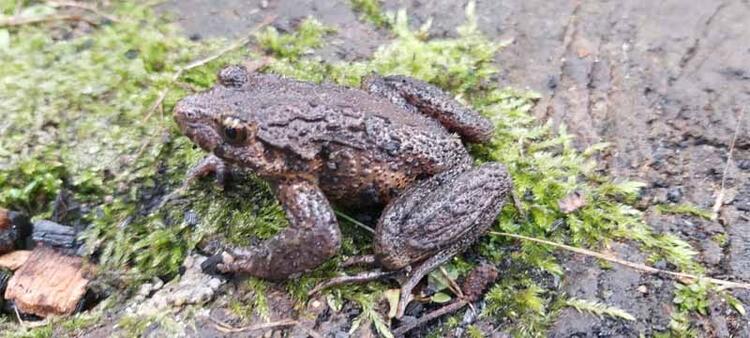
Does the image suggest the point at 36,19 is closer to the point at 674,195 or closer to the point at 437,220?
the point at 437,220

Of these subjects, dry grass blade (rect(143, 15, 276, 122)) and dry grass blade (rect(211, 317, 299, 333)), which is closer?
dry grass blade (rect(211, 317, 299, 333))

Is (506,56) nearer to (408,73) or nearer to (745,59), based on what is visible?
(408,73)

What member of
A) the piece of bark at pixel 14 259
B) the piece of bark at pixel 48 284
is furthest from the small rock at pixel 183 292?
the piece of bark at pixel 14 259

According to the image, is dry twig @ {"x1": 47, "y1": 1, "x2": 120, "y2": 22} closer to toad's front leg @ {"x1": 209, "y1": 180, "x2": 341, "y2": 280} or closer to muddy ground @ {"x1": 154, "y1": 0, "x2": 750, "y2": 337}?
muddy ground @ {"x1": 154, "y1": 0, "x2": 750, "y2": 337}

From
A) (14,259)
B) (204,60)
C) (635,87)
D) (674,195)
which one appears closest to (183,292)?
(14,259)

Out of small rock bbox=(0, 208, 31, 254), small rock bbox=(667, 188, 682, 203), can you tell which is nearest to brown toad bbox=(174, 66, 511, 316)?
small rock bbox=(667, 188, 682, 203)

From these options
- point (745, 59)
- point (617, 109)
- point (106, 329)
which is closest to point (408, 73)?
point (617, 109)

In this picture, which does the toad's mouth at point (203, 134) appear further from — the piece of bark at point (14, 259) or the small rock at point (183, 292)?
the piece of bark at point (14, 259)
